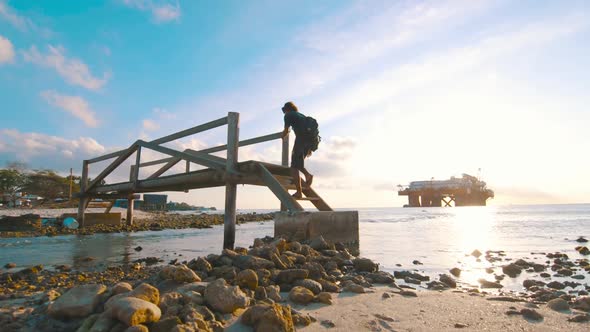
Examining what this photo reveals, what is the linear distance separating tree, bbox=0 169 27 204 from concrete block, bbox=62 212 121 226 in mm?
34934

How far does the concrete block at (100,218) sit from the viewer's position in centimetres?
1411

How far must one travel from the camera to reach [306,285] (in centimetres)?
297

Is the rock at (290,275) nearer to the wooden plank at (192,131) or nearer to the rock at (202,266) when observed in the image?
the rock at (202,266)

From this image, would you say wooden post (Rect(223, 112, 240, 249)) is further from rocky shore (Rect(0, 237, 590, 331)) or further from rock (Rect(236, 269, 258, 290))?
rock (Rect(236, 269, 258, 290))

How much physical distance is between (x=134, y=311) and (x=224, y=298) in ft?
2.08

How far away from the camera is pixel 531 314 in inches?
99.4

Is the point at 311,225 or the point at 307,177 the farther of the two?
the point at 307,177

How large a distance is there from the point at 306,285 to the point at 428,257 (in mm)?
4257

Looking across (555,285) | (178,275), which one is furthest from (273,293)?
(555,285)

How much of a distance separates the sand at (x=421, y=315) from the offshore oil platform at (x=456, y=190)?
88.2 meters

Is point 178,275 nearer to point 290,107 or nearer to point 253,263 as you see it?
point 253,263

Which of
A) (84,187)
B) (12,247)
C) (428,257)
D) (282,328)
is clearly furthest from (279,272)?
(84,187)

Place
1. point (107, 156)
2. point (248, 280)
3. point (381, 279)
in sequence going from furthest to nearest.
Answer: point (107, 156) < point (381, 279) < point (248, 280)

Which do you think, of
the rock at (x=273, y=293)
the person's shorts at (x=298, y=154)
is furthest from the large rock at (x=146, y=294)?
the person's shorts at (x=298, y=154)
